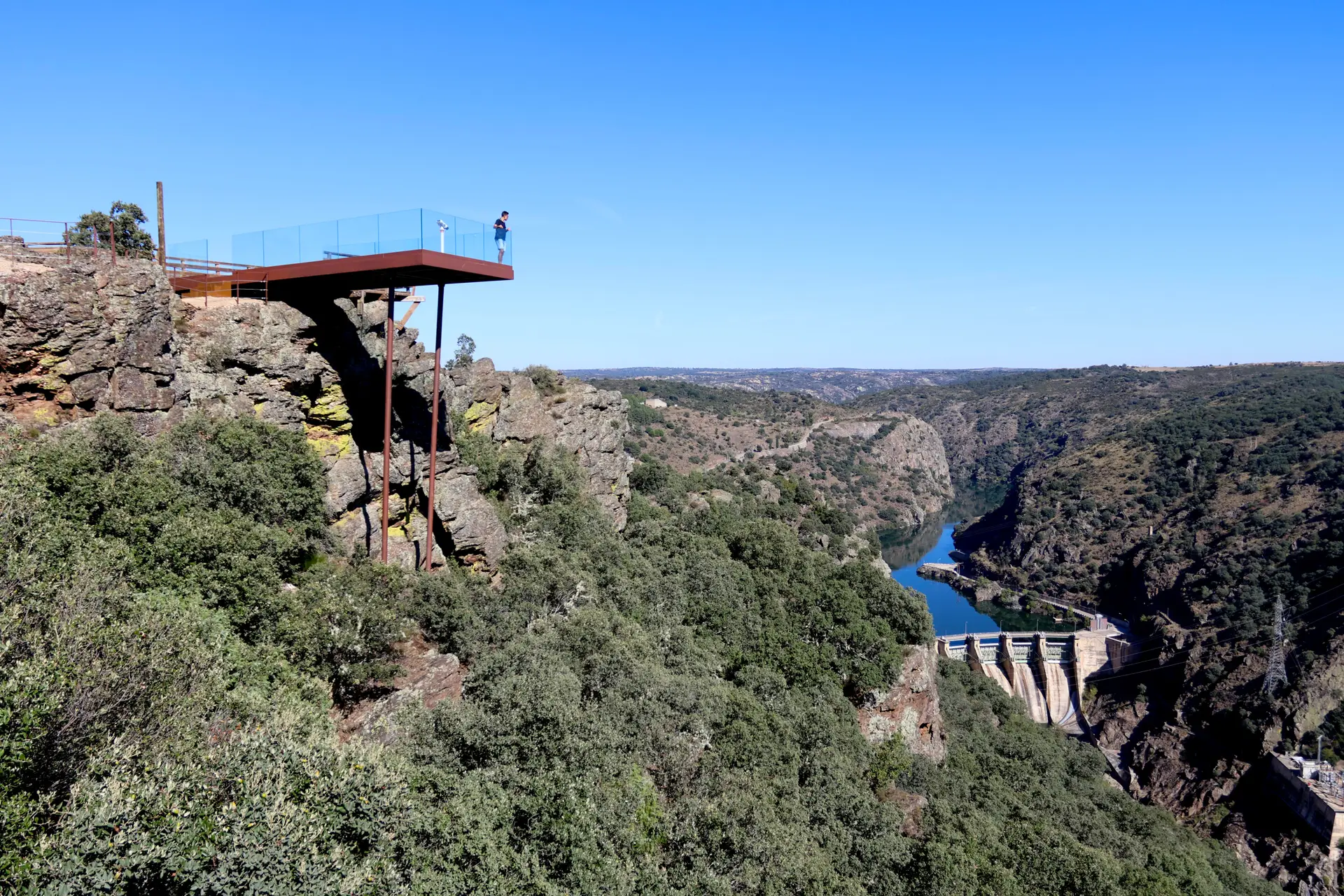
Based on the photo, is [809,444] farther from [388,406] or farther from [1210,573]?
[388,406]

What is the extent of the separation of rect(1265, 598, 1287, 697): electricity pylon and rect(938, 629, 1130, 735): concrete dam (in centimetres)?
1459

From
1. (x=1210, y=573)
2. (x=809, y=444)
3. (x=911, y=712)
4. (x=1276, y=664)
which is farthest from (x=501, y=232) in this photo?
(x=809, y=444)

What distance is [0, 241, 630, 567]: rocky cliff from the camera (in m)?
17.1

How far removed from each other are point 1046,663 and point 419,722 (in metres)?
76.2

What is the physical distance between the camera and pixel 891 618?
112ft

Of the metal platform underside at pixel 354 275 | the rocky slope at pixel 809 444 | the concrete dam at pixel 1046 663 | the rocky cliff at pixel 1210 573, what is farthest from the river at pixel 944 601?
the metal platform underside at pixel 354 275

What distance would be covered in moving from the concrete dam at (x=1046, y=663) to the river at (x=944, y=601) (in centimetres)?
833

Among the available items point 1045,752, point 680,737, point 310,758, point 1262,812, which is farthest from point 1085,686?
point 310,758

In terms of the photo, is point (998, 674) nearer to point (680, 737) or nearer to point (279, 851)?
point (680, 737)

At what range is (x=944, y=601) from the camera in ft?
340

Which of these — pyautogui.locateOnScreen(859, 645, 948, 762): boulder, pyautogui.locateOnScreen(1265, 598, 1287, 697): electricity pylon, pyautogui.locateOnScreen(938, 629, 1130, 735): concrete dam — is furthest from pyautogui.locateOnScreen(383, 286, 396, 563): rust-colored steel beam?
pyautogui.locateOnScreen(1265, 598, 1287, 697): electricity pylon

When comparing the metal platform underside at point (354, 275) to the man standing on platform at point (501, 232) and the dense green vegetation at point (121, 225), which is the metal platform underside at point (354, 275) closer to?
Result: the man standing on platform at point (501, 232)

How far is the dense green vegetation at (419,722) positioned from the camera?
9.37 metres

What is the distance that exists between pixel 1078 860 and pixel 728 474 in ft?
200
